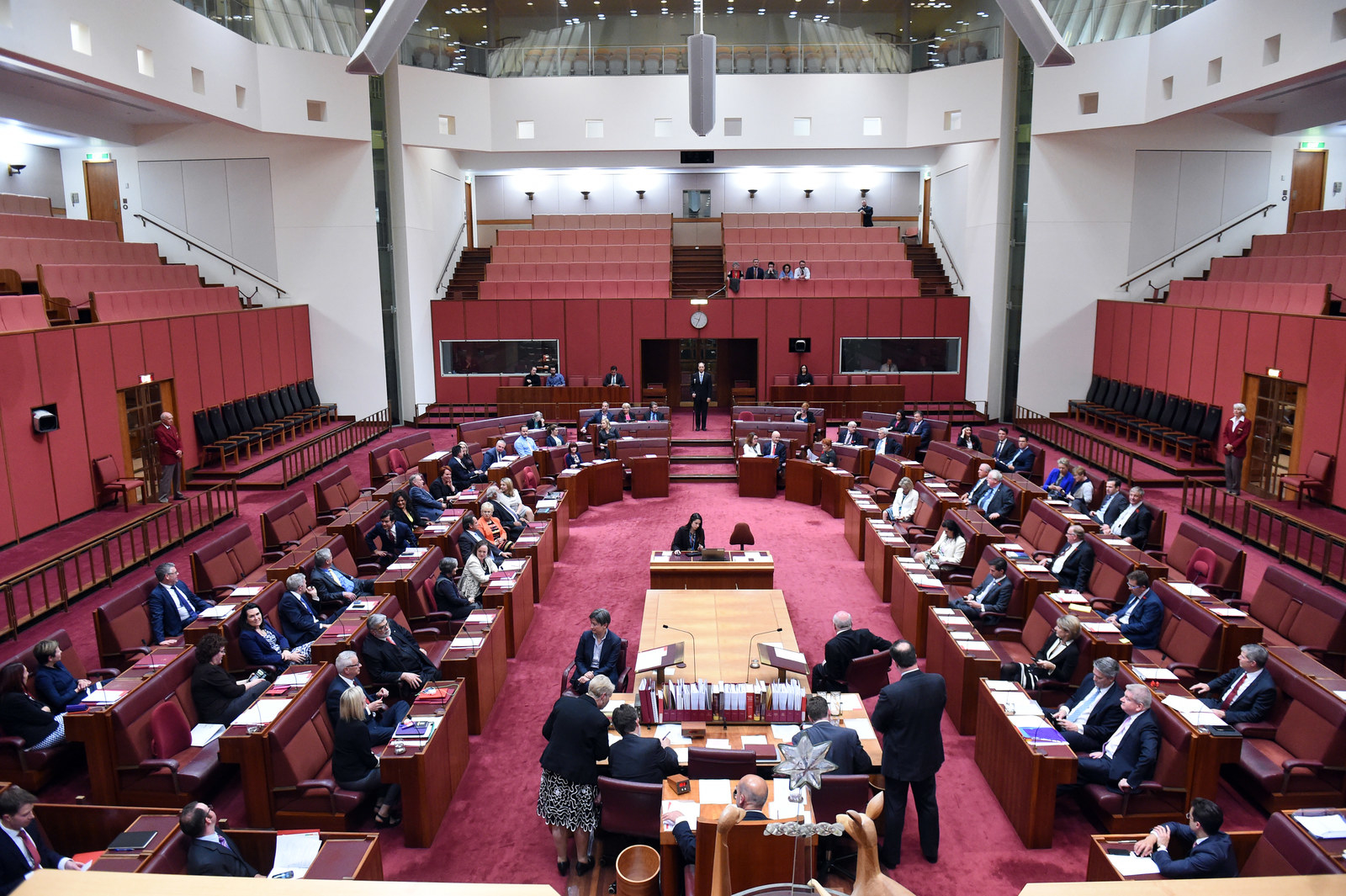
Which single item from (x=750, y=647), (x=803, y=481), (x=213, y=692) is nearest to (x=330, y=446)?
(x=803, y=481)

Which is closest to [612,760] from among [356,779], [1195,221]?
[356,779]

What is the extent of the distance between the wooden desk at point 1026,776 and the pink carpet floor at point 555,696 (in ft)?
0.35

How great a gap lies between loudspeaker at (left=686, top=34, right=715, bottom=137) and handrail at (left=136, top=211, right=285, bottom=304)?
1256cm

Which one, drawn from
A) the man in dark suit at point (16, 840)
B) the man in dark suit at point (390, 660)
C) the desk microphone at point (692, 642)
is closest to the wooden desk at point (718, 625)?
the desk microphone at point (692, 642)

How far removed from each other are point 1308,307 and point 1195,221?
21.5 ft

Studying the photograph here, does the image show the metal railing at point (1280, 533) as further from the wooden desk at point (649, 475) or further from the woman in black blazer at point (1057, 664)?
the wooden desk at point (649, 475)

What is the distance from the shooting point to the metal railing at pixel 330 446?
628 inches

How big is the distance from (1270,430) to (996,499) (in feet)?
19.4

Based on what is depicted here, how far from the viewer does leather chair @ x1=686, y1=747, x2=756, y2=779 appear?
5.52 metres

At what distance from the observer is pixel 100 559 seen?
431 inches

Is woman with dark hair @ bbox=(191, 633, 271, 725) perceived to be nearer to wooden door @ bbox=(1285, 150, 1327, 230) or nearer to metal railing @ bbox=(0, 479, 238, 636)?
metal railing @ bbox=(0, 479, 238, 636)

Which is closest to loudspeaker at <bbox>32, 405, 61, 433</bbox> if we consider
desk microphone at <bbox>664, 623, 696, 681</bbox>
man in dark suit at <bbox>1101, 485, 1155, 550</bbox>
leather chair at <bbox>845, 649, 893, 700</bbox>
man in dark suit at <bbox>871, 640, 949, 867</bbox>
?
desk microphone at <bbox>664, 623, 696, 681</bbox>

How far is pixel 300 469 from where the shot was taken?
1627cm

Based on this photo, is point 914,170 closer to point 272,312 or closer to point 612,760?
point 272,312
